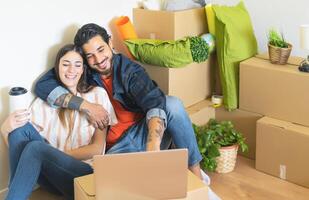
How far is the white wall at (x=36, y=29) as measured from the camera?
6.57 feet

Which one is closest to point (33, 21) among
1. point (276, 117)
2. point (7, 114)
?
point (7, 114)

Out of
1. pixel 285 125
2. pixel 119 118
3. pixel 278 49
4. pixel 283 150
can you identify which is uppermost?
pixel 278 49

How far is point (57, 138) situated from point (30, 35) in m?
0.51

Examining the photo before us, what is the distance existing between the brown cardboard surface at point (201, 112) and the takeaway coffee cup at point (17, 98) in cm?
96

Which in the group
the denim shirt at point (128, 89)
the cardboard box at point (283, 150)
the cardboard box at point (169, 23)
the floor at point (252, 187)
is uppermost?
the cardboard box at point (169, 23)

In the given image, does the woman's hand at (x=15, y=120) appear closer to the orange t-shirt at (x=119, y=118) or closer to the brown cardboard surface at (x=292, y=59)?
the orange t-shirt at (x=119, y=118)

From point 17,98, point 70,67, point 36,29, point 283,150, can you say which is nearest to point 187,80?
point 283,150

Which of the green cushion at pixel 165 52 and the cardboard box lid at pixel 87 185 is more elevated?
the green cushion at pixel 165 52

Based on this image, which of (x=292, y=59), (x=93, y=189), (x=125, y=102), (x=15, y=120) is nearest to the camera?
(x=93, y=189)

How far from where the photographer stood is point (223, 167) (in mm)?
2398

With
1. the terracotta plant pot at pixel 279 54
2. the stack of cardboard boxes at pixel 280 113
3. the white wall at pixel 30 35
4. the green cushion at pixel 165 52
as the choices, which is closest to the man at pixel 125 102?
the white wall at pixel 30 35

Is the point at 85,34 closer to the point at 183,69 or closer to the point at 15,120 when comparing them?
the point at 15,120

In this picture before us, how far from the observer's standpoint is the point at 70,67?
2.04 m

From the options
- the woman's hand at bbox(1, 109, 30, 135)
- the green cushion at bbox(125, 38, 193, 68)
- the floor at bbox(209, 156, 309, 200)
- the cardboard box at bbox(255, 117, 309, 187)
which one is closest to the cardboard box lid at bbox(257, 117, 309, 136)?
the cardboard box at bbox(255, 117, 309, 187)
